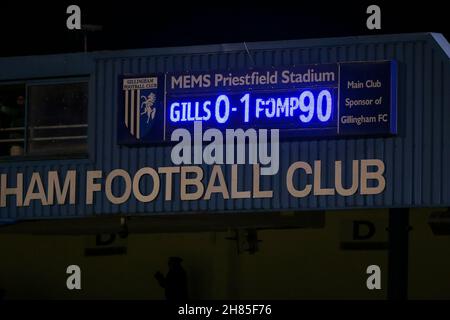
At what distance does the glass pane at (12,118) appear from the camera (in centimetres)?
2700

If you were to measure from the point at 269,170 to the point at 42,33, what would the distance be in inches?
708

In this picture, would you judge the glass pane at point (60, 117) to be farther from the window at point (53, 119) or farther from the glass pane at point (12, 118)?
the glass pane at point (12, 118)

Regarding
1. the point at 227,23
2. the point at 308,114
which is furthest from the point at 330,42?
the point at 227,23

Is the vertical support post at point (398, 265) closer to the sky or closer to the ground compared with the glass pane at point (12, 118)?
closer to the ground

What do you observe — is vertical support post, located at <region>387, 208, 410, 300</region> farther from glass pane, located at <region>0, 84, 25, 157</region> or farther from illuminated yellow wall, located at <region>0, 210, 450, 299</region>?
glass pane, located at <region>0, 84, 25, 157</region>

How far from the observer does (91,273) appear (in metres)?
34.2

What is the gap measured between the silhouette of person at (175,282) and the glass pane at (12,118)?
5.54m

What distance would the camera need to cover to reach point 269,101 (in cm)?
2459

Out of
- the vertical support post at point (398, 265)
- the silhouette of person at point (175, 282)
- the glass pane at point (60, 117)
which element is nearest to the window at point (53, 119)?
the glass pane at point (60, 117)

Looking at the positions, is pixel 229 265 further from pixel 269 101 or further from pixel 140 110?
pixel 269 101

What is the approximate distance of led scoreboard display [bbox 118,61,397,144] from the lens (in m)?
24.0

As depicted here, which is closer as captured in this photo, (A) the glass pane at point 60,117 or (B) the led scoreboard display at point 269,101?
(B) the led scoreboard display at point 269,101
